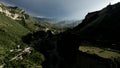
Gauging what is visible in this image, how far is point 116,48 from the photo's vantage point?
4193 inches

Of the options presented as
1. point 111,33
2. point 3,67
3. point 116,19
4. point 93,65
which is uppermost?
point 116,19

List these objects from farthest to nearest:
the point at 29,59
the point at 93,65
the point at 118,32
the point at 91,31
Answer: the point at 29,59 < the point at 91,31 < the point at 118,32 < the point at 93,65

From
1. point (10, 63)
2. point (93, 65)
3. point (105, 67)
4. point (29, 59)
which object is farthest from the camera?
point (29, 59)

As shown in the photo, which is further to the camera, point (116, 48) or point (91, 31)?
point (91, 31)

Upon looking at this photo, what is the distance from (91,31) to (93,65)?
286 feet

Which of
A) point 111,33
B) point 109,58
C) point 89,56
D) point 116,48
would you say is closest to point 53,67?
point 111,33

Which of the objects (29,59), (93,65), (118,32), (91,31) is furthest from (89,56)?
(29,59)

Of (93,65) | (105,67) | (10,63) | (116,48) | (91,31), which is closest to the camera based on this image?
(105,67)

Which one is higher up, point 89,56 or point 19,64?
point 89,56

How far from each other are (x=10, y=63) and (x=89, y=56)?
108 m

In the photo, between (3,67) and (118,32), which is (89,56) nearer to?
(118,32)

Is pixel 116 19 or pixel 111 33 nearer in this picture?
pixel 111 33

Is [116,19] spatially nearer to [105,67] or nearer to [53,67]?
[53,67]

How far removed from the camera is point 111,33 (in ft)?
488
